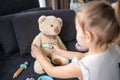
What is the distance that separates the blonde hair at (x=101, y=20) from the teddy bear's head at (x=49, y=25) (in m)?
0.53

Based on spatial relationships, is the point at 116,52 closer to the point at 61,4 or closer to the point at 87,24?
the point at 87,24

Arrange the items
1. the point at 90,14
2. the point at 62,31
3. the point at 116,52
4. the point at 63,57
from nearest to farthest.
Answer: the point at 90,14, the point at 116,52, the point at 63,57, the point at 62,31

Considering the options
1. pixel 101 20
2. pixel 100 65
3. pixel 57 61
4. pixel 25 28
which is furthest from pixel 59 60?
pixel 101 20

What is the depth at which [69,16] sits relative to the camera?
5.26ft

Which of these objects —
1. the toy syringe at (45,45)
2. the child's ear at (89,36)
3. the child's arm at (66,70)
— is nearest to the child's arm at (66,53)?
the toy syringe at (45,45)

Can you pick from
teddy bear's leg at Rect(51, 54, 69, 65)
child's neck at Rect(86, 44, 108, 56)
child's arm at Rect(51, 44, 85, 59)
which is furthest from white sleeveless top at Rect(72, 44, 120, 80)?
teddy bear's leg at Rect(51, 54, 69, 65)

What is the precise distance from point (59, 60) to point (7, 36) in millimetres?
447

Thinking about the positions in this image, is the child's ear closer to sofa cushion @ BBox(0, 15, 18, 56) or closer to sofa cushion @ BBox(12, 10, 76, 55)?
sofa cushion @ BBox(12, 10, 76, 55)

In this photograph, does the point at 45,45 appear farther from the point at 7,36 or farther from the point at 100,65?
the point at 100,65

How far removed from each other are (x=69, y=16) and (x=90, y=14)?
76cm

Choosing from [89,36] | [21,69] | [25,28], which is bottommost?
[21,69]

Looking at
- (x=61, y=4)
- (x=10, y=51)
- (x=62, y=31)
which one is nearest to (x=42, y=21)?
(x=62, y=31)

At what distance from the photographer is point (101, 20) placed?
840mm

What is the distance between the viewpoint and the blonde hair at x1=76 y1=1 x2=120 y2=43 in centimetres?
84
